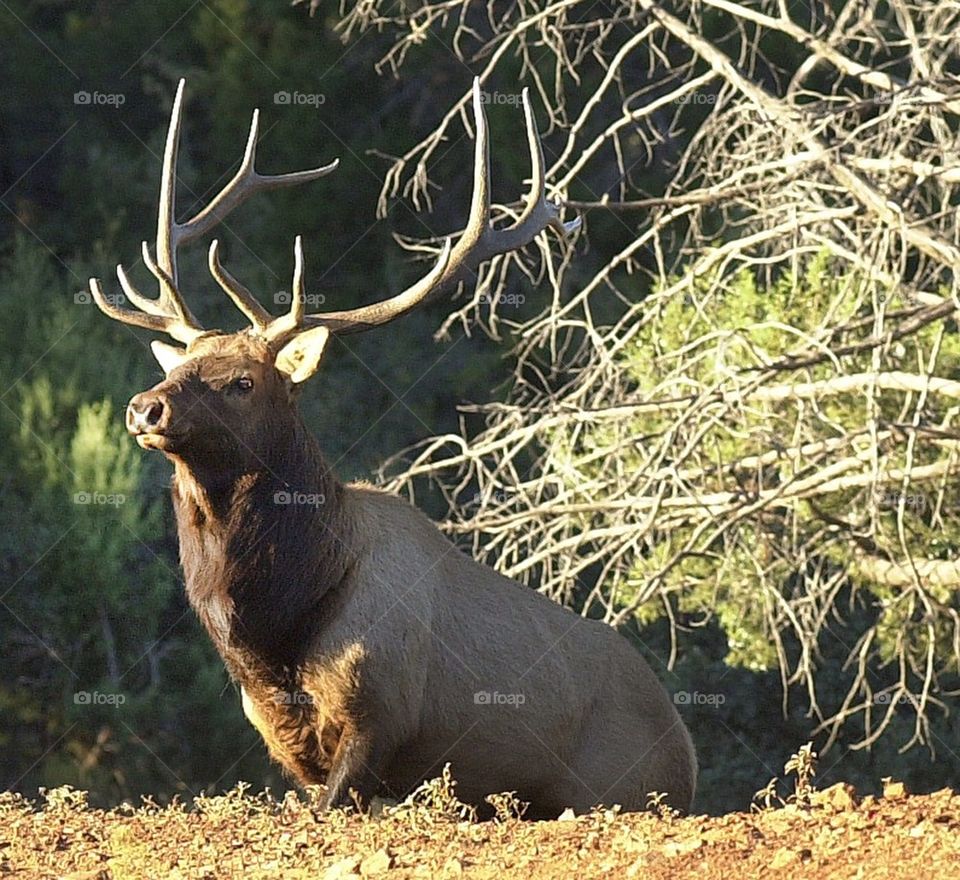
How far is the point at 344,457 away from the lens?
15906 millimetres

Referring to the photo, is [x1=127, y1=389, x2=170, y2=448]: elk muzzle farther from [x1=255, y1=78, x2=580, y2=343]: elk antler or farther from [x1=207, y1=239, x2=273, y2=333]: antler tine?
[x1=207, y1=239, x2=273, y2=333]: antler tine

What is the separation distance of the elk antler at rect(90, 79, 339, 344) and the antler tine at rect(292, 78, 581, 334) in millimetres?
332

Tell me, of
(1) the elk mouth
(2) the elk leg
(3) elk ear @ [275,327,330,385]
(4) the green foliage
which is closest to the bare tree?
(4) the green foliage

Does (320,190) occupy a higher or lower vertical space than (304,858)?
higher

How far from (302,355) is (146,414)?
746mm

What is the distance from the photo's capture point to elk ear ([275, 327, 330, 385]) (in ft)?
22.4

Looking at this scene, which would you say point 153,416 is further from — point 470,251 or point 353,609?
point 470,251

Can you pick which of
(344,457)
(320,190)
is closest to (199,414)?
(344,457)

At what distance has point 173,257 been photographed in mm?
7633

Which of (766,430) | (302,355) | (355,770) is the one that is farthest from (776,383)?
(355,770)

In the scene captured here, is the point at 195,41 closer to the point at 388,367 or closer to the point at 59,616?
the point at 388,367

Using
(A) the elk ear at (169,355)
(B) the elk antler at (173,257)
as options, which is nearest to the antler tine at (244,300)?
(B) the elk antler at (173,257)

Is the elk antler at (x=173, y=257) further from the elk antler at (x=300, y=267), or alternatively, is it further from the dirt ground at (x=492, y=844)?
the dirt ground at (x=492, y=844)

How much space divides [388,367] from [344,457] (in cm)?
147
